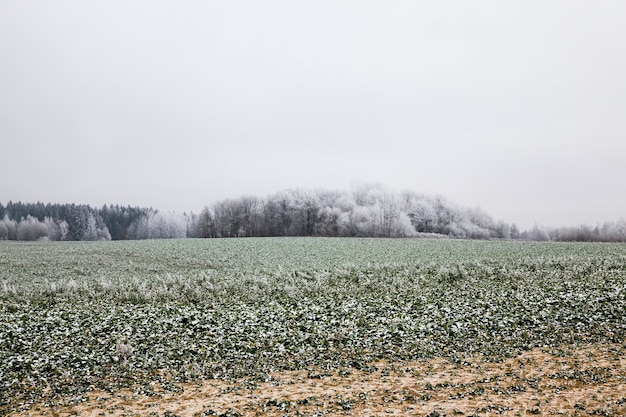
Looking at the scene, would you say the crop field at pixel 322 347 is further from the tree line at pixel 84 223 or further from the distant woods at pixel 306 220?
the tree line at pixel 84 223

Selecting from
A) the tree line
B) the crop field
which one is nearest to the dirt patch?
the crop field

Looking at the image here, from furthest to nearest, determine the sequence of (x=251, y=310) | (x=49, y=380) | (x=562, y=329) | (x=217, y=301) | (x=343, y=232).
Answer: (x=343, y=232) < (x=217, y=301) < (x=251, y=310) < (x=562, y=329) < (x=49, y=380)

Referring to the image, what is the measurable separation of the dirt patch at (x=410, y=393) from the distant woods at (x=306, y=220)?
8440 centimetres

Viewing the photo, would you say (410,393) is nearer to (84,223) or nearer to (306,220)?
(306,220)

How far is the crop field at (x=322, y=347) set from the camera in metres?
8.68

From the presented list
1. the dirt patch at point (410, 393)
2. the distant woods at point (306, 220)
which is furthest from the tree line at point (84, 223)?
Result: the dirt patch at point (410, 393)

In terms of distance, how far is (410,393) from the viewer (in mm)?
9055

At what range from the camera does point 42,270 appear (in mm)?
31516

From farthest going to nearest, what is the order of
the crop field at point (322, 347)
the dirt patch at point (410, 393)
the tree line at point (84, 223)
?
the tree line at point (84, 223) < the crop field at point (322, 347) < the dirt patch at point (410, 393)

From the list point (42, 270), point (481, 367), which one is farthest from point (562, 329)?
point (42, 270)

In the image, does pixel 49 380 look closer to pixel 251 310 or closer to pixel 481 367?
pixel 251 310

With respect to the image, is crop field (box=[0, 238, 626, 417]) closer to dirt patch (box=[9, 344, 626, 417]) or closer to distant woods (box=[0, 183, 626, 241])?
dirt patch (box=[9, 344, 626, 417])

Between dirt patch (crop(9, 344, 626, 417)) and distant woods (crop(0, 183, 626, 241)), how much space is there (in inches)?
3323

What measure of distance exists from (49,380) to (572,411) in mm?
11031
